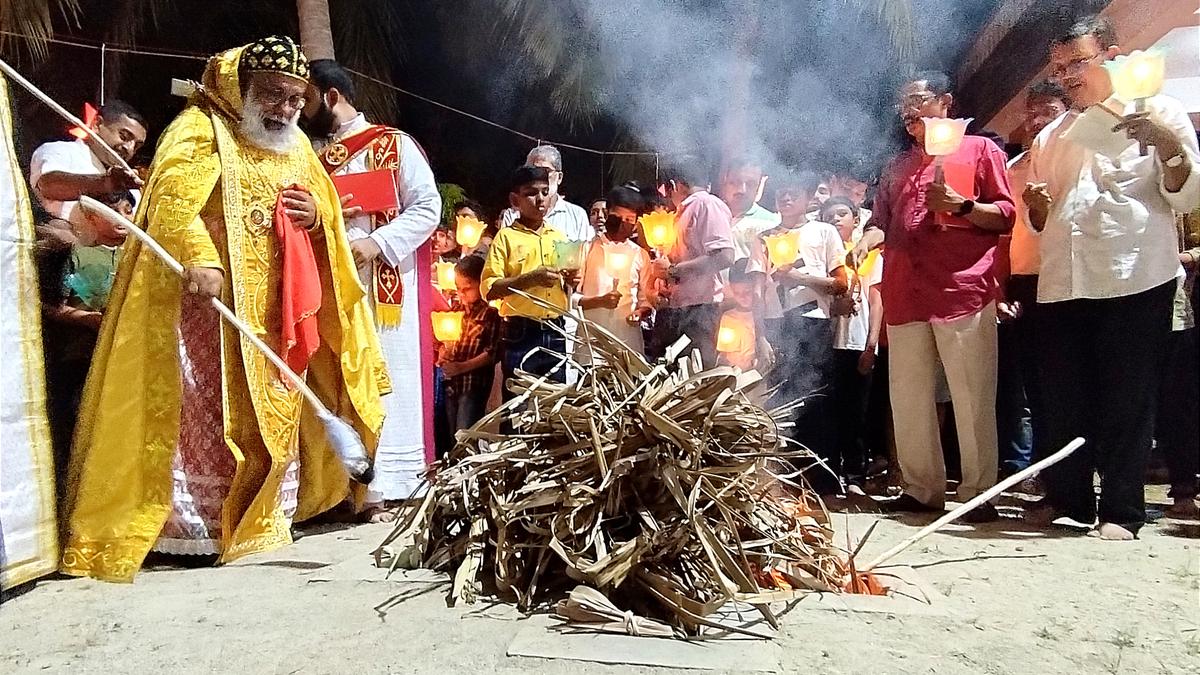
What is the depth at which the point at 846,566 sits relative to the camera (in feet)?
5.30

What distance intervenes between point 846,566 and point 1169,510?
1249mm

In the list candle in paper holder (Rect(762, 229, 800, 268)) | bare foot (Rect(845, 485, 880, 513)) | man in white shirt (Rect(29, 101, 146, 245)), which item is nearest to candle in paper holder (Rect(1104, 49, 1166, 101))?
candle in paper holder (Rect(762, 229, 800, 268))

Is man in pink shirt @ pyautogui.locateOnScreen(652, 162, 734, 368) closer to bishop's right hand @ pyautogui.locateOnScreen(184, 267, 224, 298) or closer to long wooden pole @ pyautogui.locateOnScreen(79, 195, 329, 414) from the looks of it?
long wooden pole @ pyautogui.locateOnScreen(79, 195, 329, 414)

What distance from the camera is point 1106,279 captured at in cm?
188

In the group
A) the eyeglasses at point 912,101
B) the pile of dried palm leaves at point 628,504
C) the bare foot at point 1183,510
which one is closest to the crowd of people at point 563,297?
the eyeglasses at point 912,101

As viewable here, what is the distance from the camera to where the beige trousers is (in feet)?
6.20

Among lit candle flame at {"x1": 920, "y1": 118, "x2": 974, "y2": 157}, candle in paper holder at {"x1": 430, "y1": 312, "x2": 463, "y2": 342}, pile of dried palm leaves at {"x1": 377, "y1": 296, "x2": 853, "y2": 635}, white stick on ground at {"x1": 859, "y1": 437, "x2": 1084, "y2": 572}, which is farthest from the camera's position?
candle in paper holder at {"x1": 430, "y1": 312, "x2": 463, "y2": 342}

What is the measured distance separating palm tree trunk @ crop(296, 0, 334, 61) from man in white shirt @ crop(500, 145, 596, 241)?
52cm

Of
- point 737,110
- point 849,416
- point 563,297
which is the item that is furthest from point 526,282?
point 849,416

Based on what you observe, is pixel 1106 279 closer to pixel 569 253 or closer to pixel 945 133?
pixel 945 133

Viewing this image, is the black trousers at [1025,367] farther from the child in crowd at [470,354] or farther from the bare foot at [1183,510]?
the child in crowd at [470,354]

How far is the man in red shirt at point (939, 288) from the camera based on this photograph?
1.82 meters

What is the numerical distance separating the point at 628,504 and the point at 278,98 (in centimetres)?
117

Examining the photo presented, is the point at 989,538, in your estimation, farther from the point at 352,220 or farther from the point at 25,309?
the point at 25,309
